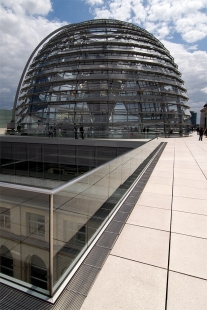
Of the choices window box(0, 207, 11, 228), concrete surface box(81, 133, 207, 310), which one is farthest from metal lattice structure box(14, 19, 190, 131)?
window box(0, 207, 11, 228)

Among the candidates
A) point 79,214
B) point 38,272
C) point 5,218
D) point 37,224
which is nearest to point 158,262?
point 79,214

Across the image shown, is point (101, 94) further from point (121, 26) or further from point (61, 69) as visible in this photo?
point (121, 26)

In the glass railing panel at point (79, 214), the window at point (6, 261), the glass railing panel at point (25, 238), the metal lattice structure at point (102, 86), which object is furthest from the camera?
the metal lattice structure at point (102, 86)

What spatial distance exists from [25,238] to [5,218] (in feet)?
1.13

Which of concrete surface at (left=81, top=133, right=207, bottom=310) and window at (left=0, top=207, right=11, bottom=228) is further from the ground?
window at (left=0, top=207, right=11, bottom=228)

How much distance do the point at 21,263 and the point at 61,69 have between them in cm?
3276

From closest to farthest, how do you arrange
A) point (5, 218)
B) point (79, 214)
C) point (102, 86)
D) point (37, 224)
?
point (37, 224)
point (5, 218)
point (79, 214)
point (102, 86)

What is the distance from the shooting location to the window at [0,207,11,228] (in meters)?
2.49

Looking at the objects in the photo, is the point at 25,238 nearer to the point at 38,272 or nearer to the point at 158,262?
the point at 38,272

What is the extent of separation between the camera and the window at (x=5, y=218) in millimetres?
2490

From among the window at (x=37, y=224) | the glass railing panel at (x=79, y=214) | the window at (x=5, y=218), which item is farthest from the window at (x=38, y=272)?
the window at (x=5, y=218)

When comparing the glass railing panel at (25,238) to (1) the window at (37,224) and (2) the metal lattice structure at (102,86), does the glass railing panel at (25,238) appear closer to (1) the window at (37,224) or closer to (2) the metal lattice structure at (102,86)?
(1) the window at (37,224)

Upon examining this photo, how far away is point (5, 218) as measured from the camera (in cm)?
252

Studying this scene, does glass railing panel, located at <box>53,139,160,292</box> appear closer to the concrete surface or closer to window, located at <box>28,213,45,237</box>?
window, located at <box>28,213,45,237</box>
